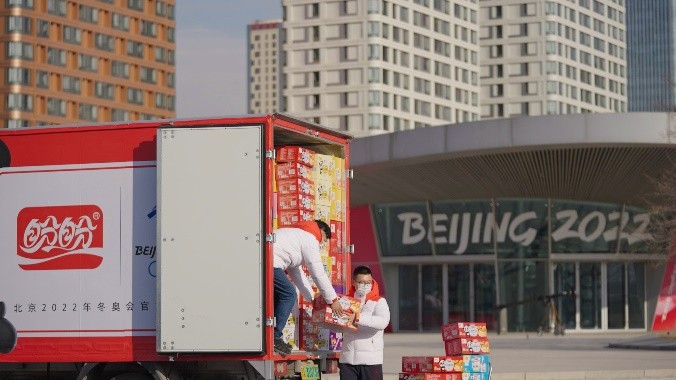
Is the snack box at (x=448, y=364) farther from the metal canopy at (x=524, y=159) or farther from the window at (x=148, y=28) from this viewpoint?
the window at (x=148, y=28)

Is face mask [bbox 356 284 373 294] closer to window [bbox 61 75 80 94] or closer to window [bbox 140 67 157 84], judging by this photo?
window [bbox 61 75 80 94]

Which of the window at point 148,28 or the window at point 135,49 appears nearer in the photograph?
the window at point 135,49

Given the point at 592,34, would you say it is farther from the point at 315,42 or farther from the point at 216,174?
the point at 216,174

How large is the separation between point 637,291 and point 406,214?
8.14 metres

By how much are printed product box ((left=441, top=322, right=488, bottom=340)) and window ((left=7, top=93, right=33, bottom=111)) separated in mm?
117279

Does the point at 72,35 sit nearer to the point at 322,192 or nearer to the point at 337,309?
the point at 322,192

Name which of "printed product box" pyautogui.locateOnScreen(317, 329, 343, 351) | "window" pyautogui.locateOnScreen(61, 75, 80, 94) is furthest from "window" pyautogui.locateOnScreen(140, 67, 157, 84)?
"printed product box" pyautogui.locateOnScreen(317, 329, 343, 351)

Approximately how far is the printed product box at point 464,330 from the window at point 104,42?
126 meters

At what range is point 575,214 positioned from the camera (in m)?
44.9

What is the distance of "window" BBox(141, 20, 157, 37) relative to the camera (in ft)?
470

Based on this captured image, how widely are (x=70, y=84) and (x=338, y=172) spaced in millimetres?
121133

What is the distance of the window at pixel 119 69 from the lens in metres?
139

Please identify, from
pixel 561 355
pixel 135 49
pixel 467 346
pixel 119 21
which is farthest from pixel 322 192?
pixel 135 49

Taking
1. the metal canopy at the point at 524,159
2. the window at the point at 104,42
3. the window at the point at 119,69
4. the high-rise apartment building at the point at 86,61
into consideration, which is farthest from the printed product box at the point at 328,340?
the window at the point at 119,69
